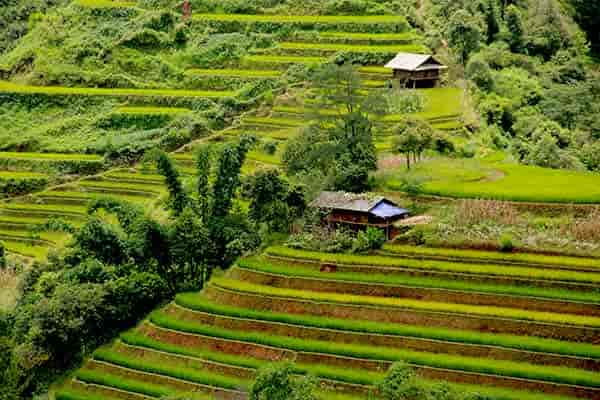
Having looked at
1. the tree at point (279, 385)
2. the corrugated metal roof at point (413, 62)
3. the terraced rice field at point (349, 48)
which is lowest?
the tree at point (279, 385)

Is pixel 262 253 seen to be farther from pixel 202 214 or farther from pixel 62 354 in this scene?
pixel 62 354

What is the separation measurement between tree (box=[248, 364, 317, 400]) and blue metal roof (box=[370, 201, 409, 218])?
10286mm

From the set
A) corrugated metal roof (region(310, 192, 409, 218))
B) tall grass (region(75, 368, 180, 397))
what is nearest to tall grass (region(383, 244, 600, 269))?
corrugated metal roof (region(310, 192, 409, 218))

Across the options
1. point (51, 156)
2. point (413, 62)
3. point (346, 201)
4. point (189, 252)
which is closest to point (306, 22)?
point (413, 62)

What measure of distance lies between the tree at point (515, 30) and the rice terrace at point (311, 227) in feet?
12.4

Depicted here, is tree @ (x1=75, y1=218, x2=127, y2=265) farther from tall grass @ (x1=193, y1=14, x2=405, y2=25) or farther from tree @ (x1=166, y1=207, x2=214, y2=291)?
tall grass @ (x1=193, y1=14, x2=405, y2=25)

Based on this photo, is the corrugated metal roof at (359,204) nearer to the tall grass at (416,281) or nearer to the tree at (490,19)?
the tall grass at (416,281)

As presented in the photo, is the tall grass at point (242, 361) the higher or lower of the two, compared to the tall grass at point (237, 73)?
lower

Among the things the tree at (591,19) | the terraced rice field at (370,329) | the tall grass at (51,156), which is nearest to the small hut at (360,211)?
the terraced rice field at (370,329)

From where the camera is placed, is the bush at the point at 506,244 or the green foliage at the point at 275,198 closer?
the bush at the point at 506,244

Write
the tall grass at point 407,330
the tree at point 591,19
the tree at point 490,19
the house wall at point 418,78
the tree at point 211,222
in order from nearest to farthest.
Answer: the tall grass at point 407,330 → the tree at point 211,222 → the house wall at point 418,78 → the tree at point 490,19 → the tree at point 591,19

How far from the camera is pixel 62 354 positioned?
34500mm

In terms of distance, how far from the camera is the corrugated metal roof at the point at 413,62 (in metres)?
53.6

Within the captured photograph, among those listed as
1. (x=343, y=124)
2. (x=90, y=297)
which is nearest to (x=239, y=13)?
(x=343, y=124)
